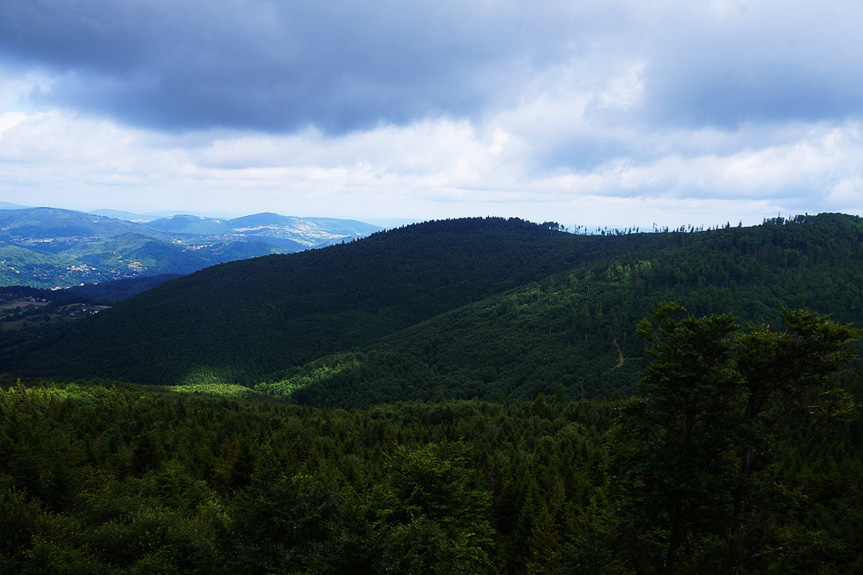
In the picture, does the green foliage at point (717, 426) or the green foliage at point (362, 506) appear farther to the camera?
the green foliage at point (362, 506)

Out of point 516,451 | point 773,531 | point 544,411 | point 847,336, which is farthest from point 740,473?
point 544,411

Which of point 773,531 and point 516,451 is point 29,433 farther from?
point 773,531

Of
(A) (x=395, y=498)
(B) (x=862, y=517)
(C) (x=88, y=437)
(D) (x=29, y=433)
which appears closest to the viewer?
(B) (x=862, y=517)

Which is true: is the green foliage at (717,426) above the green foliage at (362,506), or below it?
above

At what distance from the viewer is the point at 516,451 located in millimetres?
87875

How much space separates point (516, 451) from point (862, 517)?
5791 cm

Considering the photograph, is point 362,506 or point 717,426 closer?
point 717,426

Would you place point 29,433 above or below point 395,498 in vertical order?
below

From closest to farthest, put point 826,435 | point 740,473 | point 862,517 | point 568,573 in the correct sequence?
point 740,473 < point 568,573 < point 862,517 < point 826,435

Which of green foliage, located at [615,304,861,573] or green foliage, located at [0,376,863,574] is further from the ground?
green foliage, located at [615,304,861,573]

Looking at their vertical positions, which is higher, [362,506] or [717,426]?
[717,426]

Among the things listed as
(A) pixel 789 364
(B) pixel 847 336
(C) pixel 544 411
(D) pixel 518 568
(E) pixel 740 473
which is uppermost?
(B) pixel 847 336

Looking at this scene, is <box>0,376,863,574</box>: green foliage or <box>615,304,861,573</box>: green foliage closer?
<box>615,304,861,573</box>: green foliage

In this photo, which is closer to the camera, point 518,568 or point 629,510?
point 629,510
